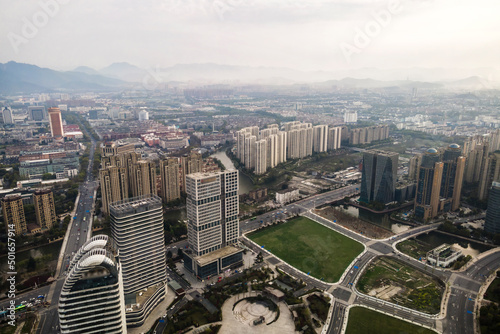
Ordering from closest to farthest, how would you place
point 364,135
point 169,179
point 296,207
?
point 296,207 < point 169,179 < point 364,135

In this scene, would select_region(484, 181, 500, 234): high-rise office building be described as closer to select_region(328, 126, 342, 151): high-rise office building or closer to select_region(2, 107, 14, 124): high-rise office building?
select_region(328, 126, 342, 151): high-rise office building

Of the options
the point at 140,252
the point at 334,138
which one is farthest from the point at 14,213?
the point at 334,138

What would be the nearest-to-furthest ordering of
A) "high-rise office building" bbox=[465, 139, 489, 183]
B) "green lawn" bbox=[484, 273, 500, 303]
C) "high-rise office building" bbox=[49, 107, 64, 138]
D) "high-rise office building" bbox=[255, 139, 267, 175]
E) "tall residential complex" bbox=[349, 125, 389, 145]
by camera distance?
"green lawn" bbox=[484, 273, 500, 303] → "high-rise office building" bbox=[465, 139, 489, 183] → "high-rise office building" bbox=[255, 139, 267, 175] → "tall residential complex" bbox=[349, 125, 389, 145] → "high-rise office building" bbox=[49, 107, 64, 138]

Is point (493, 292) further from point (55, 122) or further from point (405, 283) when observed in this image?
point (55, 122)

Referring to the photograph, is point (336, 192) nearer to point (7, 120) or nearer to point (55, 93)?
point (7, 120)

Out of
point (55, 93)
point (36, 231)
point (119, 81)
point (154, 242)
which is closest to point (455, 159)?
point (154, 242)

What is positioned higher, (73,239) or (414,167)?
(414,167)

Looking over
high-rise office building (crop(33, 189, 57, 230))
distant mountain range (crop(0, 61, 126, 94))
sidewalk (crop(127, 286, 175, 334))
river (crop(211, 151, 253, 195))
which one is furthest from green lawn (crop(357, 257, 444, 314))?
distant mountain range (crop(0, 61, 126, 94))

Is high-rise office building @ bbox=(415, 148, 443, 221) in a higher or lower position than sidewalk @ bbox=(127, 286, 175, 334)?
higher
